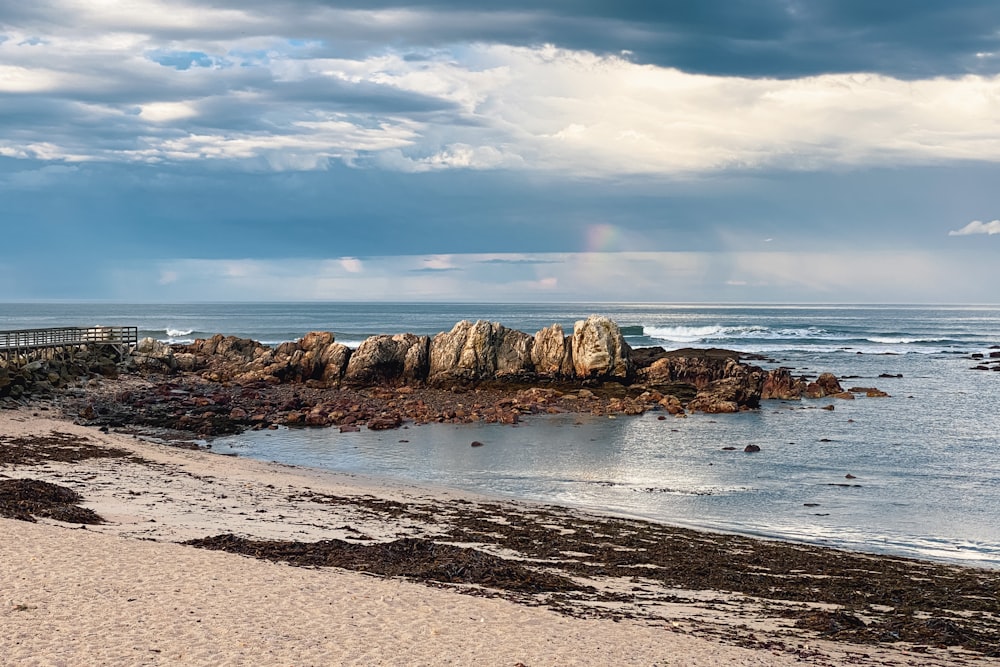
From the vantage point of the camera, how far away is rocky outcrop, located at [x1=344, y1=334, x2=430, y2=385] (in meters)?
43.4

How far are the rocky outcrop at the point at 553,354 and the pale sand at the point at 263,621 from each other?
1247 inches

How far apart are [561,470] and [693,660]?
14.4 metres

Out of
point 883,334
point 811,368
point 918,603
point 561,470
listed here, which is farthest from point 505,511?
point 883,334

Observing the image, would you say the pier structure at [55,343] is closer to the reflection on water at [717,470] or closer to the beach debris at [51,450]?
the beach debris at [51,450]

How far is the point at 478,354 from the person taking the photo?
4447 centimetres

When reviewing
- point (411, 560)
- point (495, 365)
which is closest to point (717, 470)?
point (411, 560)

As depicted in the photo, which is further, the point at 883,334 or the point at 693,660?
the point at 883,334

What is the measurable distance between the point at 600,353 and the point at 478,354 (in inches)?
251

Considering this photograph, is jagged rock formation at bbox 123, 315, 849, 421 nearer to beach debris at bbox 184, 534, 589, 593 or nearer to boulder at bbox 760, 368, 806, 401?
boulder at bbox 760, 368, 806, 401

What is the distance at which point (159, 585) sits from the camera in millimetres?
10195

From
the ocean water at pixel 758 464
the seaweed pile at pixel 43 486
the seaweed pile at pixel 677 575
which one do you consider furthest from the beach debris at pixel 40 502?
the ocean water at pixel 758 464

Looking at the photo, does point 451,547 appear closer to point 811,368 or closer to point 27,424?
point 27,424

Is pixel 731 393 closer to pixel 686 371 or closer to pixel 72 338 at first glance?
pixel 686 371

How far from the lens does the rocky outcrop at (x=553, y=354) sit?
1741 inches
